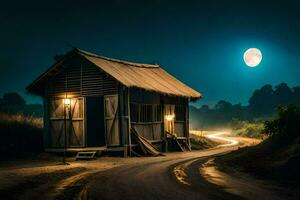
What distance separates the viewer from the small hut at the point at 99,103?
28188 mm

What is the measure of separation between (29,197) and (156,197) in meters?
3.42

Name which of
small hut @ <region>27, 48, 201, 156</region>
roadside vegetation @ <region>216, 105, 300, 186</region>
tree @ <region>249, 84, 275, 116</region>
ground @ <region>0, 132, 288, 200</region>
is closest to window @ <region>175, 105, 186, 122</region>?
small hut @ <region>27, 48, 201, 156</region>

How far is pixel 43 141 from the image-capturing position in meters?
31.1

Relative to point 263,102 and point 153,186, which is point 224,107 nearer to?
point 263,102

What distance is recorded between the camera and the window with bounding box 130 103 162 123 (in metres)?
29.6

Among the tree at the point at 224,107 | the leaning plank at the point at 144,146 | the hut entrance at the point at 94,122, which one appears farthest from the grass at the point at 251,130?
the tree at the point at 224,107

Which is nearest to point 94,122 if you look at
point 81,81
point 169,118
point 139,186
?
point 81,81

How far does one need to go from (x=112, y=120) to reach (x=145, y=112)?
3.46 meters

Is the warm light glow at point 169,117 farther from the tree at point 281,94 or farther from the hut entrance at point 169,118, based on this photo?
the tree at point 281,94

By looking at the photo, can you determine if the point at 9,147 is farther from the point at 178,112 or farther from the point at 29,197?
the point at 29,197

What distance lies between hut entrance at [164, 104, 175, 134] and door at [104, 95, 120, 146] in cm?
634

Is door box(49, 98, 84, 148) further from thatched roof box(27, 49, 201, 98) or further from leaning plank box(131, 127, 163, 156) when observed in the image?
leaning plank box(131, 127, 163, 156)

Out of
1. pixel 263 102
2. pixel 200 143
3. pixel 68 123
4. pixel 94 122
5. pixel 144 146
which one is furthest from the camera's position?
pixel 263 102

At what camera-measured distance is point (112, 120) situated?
93.0ft
